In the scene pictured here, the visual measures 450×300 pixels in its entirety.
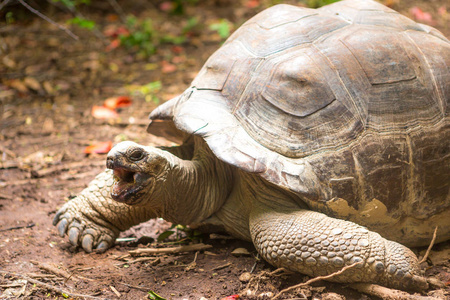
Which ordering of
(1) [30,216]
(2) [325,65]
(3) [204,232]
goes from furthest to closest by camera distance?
1. (1) [30,216]
2. (3) [204,232]
3. (2) [325,65]

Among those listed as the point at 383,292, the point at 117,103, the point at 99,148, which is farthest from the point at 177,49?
the point at 383,292

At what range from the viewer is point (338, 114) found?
2.96m

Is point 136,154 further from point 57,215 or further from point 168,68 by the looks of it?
point 168,68

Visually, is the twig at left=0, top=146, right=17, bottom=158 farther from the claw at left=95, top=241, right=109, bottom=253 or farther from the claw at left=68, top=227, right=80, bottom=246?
the claw at left=95, top=241, right=109, bottom=253

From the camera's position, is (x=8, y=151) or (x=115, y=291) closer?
(x=115, y=291)

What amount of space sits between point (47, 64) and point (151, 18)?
272cm

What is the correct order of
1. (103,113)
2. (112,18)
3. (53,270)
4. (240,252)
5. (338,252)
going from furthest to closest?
(112,18)
(103,113)
(240,252)
(53,270)
(338,252)

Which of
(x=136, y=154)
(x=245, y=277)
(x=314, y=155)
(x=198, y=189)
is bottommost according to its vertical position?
(x=245, y=277)

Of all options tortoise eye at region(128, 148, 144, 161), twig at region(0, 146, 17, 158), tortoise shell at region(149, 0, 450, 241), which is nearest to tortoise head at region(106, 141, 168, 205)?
tortoise eye at region(128, 148, 144, 161)

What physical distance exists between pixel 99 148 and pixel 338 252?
3.22m

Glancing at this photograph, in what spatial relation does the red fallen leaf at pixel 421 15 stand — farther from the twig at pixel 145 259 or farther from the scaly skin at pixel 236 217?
the twig at pixel 145 259

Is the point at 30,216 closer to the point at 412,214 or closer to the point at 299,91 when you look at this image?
the point at 299,91

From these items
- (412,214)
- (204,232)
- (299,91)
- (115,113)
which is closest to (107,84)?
(115,113)

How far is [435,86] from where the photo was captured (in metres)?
3.14
